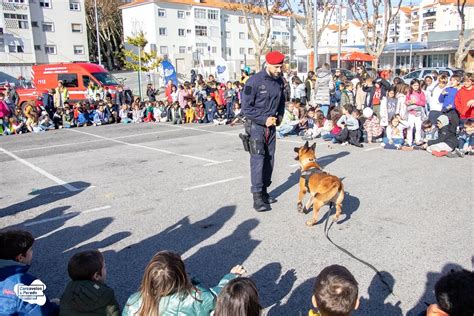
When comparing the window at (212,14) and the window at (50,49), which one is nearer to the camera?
the window at (50,49)

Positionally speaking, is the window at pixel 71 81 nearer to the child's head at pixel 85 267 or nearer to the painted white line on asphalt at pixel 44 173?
the painted white line on asphalt at pixel 44 173

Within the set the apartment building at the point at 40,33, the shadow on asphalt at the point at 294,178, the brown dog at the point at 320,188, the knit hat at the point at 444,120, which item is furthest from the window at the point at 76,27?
the brown dog at the point at 320,188

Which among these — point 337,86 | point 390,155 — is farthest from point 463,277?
point 337,86

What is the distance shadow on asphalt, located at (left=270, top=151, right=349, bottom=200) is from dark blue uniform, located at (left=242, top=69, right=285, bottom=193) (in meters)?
0.96

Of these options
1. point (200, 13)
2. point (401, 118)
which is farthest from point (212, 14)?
point (401, 118)

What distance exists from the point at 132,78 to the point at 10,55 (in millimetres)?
13854

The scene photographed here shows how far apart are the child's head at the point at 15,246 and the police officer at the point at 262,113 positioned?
10.5ft

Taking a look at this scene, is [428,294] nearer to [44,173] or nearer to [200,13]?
[44,173]

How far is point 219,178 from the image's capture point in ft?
24.5

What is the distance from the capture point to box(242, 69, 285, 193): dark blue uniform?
5.53 meters

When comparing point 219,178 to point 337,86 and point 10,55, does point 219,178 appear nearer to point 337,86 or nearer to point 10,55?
point 337,86

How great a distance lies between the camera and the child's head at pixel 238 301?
7.39ft

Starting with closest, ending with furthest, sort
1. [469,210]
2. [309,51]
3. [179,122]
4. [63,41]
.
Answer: [469,210] → [179,122] → [309,51] → [63,41]

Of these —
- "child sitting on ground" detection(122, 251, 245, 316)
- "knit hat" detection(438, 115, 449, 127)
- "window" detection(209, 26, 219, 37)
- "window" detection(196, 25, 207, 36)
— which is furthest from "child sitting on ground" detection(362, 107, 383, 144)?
"window" detection(209, 26, 219, 37)
